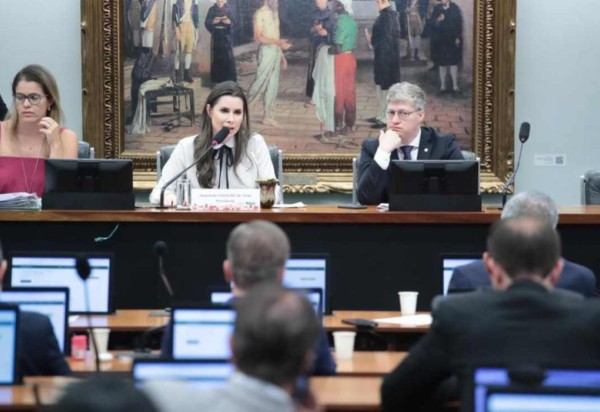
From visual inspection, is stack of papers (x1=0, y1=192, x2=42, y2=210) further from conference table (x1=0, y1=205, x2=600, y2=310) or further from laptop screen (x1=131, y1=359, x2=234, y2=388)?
laptop screen (x1=131, y1=359, x2=234, y2=388)

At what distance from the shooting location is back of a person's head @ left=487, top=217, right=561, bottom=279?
143 inches

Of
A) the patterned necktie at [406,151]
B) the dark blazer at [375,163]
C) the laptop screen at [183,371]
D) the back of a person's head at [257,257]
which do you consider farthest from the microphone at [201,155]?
the laptop screen at [183,371]

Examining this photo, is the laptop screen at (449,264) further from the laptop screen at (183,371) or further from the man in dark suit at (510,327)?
the laptop screen at (183,371)

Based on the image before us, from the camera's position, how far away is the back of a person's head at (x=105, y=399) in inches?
73.3

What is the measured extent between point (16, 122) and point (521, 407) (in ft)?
18.4

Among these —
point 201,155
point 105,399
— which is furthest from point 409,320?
point 105,399

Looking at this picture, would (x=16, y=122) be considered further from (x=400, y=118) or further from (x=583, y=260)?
(x=583, y=260)

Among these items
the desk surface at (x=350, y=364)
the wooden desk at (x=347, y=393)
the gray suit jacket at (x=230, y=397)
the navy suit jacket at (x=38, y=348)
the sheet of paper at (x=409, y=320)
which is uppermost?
the gray suit jacket at (x=230, y=397)

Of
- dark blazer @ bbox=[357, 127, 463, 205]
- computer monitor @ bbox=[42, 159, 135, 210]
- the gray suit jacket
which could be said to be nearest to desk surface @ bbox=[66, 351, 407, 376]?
the gray suit jacket

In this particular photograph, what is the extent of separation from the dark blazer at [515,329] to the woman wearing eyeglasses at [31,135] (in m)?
4.66

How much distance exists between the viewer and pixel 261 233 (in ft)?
12.6

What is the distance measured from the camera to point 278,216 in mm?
7148

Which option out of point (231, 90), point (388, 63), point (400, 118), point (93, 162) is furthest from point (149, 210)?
point (388, 63)

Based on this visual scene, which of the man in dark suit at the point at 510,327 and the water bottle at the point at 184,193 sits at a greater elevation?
the water bottle at the point at 184,193
